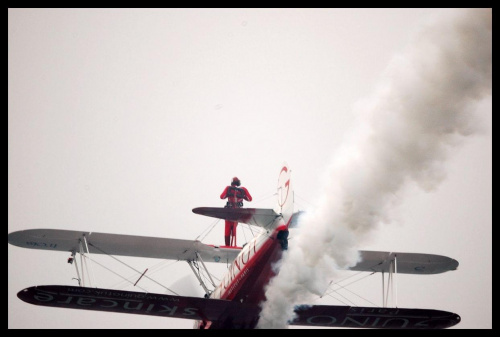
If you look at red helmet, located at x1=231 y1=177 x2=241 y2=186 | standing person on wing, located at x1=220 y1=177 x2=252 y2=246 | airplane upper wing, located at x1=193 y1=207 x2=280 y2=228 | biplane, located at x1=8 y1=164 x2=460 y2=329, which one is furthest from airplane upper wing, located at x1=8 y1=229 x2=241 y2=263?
airplane upper wing, located at x1=193 y1=207 x2=280 y2=228

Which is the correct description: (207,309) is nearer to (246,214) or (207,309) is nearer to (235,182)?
(246,214)

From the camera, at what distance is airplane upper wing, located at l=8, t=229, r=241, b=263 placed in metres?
20.5

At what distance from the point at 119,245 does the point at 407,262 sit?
9553 mm

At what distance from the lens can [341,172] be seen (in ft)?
51.6

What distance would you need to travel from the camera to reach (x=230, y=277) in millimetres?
18562

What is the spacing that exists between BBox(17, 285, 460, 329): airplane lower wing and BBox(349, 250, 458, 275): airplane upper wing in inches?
110

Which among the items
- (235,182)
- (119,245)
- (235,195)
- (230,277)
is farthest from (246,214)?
(119,245)

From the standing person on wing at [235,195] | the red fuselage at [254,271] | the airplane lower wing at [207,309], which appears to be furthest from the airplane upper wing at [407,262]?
the red fuselage at [254,271]

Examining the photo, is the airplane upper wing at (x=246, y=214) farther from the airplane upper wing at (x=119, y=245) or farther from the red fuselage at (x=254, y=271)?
the airplane upper wing at (x=119, y=245)

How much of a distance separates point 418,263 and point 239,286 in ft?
25.1

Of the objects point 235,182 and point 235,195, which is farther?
point 235,182

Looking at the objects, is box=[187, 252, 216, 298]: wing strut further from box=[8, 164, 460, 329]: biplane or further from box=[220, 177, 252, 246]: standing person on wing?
box=[220, 177, 252, 246]: standing person on wing

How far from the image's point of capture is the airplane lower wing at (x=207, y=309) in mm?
17078

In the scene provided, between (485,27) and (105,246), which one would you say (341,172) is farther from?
(105,246)
